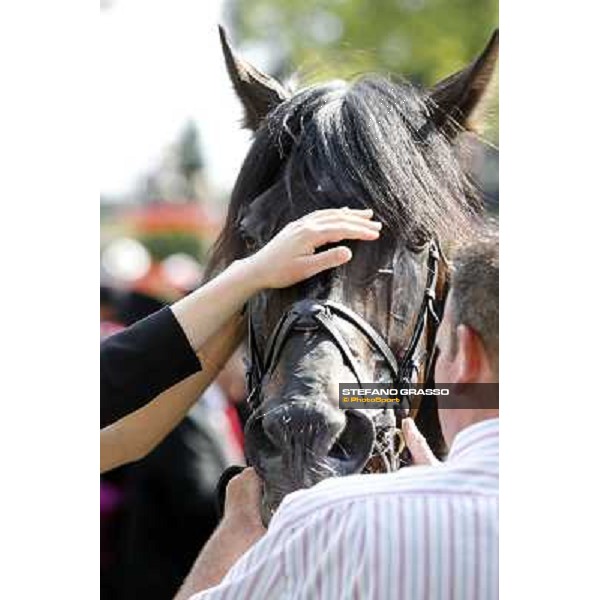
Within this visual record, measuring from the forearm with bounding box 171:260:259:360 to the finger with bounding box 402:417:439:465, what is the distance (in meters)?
0.36

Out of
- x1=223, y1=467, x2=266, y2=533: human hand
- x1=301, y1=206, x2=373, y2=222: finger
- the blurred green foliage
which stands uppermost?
the blurred green foliage

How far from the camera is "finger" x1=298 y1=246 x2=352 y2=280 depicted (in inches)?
87.4

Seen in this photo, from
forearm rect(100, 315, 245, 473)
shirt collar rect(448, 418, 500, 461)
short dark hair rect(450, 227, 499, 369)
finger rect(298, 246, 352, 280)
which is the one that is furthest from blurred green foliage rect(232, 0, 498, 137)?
shirt collar rect(448, 418, 500, 461)

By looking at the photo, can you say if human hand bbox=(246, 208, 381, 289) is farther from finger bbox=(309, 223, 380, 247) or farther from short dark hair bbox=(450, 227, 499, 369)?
short dark hair bbox=(450, 227, 499, 369)

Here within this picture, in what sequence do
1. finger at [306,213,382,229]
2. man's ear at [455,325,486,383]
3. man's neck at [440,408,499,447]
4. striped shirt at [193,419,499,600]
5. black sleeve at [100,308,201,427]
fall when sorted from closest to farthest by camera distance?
striped shirt at [193,419,499,600]
man's ear at [455,325,486,383]
man's neck at [440,408,499,447]
finger at [306,213,382,229]
black sleeve at [100,308,201,427]

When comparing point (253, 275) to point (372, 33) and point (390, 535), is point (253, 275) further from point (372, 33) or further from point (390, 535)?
point (390, 535)

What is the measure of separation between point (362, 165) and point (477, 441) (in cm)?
62

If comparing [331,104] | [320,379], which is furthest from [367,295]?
[331,104]
